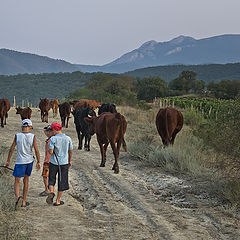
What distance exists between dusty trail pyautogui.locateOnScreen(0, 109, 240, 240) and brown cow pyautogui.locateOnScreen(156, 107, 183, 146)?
2.10 m

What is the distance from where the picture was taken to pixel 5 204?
608 centimetres

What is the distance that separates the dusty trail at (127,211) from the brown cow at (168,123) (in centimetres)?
210

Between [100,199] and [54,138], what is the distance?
161cm

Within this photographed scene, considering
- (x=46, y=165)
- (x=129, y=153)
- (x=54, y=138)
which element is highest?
(x=54, y=138)

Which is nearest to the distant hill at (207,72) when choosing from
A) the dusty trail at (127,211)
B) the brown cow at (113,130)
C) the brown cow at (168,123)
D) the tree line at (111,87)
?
the tree line at (111,87)

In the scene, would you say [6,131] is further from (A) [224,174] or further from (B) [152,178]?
(A) [224,174]

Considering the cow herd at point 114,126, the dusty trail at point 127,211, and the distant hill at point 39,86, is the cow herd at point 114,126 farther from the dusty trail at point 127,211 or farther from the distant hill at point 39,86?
the distant hill at point 39,86

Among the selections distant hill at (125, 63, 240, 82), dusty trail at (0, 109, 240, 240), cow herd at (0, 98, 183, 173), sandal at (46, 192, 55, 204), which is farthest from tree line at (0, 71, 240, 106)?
sandal at (46, 192, 55, 204)

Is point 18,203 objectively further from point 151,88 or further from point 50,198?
point 151,88

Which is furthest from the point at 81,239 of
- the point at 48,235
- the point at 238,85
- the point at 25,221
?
the point at 238,85

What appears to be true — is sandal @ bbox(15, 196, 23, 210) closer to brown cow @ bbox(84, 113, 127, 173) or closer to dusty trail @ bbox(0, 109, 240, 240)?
dusty trail @ bbox(0, 109, 240, 240)

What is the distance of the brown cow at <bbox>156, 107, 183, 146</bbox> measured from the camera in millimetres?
10906

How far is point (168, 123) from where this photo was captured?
1094cm

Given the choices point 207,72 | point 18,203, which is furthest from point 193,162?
point 207,72
